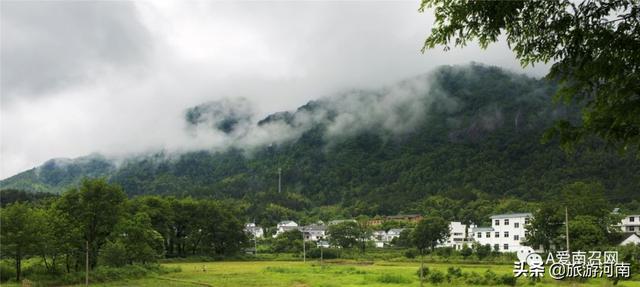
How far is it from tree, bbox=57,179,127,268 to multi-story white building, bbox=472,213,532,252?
62.4 metres

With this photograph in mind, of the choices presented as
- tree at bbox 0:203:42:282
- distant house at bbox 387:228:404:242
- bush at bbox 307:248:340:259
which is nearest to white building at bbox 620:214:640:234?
distant house at bbox 387:228:404:242

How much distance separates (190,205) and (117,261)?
4560cm

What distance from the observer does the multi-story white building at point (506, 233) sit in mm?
88875

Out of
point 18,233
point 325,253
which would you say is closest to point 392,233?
point 325,253

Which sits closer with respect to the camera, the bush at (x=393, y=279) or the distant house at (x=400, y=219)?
the bush at (x=393, y=279)

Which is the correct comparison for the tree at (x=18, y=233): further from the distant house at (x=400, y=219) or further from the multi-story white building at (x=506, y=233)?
the distant house at (x=400, y=219)

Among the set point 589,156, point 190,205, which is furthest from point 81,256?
point 589,156

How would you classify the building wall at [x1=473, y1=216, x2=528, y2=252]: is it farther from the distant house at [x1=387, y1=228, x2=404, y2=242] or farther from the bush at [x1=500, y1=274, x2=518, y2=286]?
the bush at [x1=500, y1=274, x2=518, y2=286]

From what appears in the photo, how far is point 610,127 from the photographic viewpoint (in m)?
7.26

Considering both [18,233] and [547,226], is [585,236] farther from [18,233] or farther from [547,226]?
[18,233]

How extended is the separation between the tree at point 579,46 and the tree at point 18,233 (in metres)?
45.7

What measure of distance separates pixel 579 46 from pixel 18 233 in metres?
47.6

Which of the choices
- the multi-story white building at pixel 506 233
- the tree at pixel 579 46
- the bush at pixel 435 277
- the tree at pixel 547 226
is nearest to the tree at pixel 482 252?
the tree at pixel 547 226

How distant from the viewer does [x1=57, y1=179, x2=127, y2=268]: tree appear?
185 feet
